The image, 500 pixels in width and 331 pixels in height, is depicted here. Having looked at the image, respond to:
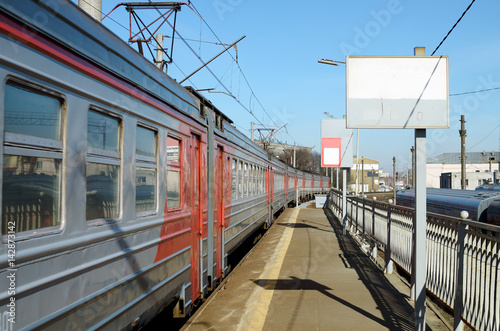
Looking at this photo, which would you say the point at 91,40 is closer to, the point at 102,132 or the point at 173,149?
the point at 102,132

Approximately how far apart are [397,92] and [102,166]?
11.2 ft

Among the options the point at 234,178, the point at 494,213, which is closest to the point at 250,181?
the point at 234,178

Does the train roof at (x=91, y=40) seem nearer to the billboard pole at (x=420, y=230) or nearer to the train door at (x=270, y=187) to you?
the billboard pole at (x=420, y=230)

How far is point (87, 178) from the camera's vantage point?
3.23 meters

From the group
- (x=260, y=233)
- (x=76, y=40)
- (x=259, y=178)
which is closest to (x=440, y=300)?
(x=76, y=40)

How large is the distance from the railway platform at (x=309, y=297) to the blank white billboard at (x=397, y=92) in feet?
7.72

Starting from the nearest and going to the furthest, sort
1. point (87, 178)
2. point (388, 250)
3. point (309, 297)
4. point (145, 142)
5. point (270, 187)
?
point (87, 178) < point (145, 142) < point (309, 297) < point (388, 250) < point (270, 187)

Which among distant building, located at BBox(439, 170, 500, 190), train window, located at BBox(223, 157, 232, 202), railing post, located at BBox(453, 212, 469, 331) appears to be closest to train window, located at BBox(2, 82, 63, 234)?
railing post, located at BBox(453, 212, 469, 331)

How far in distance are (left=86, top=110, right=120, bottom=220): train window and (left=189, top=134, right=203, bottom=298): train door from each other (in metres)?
2.17

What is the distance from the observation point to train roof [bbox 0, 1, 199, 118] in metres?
2.63

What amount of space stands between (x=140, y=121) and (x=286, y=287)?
13.9 ft

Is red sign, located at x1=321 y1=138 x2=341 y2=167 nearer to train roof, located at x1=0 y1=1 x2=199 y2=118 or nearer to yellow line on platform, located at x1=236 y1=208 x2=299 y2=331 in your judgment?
yellow line on platform, located at x1=236 y1=208 x2=299 y2=331

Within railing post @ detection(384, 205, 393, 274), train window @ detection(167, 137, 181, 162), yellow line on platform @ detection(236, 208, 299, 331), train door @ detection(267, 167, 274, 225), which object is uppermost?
train window @ detection(167, 137, 181, 162)

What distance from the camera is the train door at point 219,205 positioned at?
7.61 meters
